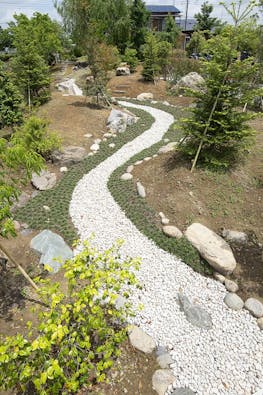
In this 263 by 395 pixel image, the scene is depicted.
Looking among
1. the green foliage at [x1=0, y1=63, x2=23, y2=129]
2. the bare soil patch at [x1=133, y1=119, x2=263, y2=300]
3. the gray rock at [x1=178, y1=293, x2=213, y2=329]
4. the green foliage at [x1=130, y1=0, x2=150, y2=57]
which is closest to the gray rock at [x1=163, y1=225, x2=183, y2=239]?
the bare soil patch at [x1=133, y1=119, x2=263, y2=300]

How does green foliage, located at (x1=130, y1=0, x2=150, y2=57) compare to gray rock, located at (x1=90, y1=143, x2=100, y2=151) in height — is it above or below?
above

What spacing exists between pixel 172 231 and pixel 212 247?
1.06 metres

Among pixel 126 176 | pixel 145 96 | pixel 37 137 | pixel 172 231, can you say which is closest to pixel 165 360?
pixel 172 231

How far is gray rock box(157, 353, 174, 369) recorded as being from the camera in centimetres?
393

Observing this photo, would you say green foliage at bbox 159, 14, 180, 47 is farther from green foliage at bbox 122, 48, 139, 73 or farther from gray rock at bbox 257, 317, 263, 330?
gray rock at bbox 257, 317, 263, 330

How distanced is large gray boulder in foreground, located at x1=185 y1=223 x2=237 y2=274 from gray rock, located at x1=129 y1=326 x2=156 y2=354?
228 centimetres

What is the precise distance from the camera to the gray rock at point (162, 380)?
144 inches

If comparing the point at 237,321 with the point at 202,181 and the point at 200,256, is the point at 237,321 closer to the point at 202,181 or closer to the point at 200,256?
the point at 200,256

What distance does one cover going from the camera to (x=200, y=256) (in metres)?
5.79

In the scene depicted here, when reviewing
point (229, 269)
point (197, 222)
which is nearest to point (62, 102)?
point (197, 222)

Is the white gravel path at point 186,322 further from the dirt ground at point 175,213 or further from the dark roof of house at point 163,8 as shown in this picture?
the dark roof of house at point 163,8

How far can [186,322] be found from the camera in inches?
180

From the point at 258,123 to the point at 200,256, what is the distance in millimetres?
10188

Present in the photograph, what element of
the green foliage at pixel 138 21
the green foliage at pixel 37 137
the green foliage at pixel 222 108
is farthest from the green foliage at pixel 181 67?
the green foliage at pixel 37 137
